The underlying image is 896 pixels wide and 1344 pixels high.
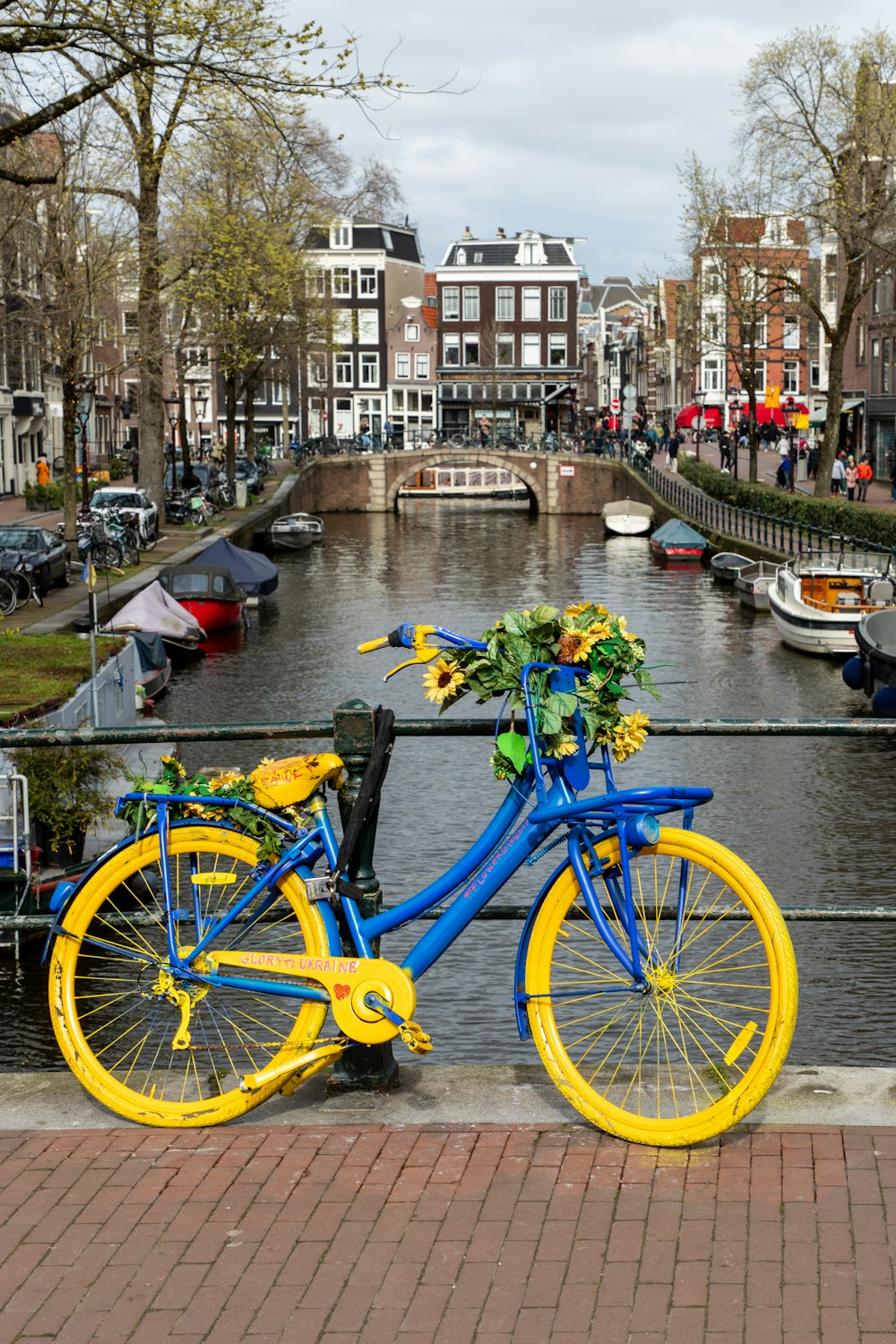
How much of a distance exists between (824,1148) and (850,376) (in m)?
65.1

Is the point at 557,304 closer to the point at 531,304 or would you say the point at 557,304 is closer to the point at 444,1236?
the point at 531,304

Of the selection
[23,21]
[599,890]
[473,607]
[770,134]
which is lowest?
[473,607]

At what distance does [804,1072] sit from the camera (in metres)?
4.68

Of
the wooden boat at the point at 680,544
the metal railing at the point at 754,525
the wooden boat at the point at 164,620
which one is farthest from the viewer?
the wooden boat at the point at 680,544

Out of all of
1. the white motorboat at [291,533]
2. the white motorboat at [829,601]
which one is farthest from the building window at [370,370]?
the white motorboat at [829,601]

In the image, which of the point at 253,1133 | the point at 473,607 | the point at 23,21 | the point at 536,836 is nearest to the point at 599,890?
the point at 536,836

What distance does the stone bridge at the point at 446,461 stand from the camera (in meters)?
70.8

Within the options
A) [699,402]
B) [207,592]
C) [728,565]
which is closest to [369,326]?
[699,402]

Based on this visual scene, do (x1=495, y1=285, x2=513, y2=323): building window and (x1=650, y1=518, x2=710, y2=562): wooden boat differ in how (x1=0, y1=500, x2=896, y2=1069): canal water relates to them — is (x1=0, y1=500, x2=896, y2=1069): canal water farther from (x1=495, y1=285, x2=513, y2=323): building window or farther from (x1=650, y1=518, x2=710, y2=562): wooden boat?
(x1=495, y1=285, x2=513, y2=323): building window

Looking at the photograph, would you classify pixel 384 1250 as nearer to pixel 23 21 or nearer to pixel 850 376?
pixel 23 21

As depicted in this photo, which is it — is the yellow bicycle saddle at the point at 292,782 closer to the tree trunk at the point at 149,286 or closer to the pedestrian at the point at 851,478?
the tree trunk at the point at 149,286

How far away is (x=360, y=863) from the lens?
4.49 metres

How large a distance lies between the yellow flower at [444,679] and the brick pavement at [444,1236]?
1.11 meters

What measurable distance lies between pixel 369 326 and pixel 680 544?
54.1 meters
